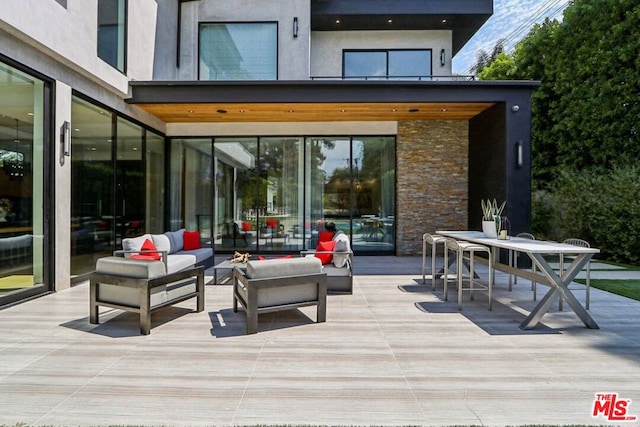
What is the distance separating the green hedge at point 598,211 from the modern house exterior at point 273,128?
259cm

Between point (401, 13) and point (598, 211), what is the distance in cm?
717

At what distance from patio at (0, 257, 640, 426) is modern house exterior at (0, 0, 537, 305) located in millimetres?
2664

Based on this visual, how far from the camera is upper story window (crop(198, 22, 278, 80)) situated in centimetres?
975

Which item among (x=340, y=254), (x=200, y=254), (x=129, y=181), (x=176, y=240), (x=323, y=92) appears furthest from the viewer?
(x=129, y=181)

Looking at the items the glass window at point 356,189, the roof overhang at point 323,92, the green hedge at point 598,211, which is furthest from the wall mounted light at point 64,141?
the green hedge at point 598,211

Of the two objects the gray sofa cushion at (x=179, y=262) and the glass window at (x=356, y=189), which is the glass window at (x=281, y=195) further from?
the gray sofa cushion at (x=179, y=262)

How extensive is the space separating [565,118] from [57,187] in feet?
42.3

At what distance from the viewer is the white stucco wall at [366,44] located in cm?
1042

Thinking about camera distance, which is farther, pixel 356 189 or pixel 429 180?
pixel 356 189

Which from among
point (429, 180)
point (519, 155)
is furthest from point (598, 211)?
point (429, 180)

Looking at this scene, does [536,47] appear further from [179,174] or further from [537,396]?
[537,396]

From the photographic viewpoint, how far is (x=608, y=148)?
9789 millimetres

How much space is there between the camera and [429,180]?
365 inches

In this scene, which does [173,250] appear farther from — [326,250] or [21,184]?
[326,250]
